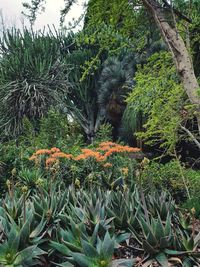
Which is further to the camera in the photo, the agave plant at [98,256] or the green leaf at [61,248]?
the green leaf at [61,248]

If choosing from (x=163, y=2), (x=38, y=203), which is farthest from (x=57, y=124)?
(x=38, y=203)

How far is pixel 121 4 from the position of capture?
6.63m

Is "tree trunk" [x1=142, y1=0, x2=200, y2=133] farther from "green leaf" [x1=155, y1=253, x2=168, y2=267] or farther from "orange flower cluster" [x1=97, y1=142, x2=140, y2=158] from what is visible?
"green leaf" [x1=155, y1=253, x2=168, y2=267]

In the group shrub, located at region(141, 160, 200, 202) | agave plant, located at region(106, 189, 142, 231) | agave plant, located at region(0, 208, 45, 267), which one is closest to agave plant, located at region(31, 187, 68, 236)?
agave plant, located at region(0, 208, 45, 267)

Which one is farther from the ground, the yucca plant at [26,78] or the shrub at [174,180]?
the yucca plant at [26,78]

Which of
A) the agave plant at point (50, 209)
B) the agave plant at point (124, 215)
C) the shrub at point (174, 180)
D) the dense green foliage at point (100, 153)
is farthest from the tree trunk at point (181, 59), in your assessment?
the shrub at point (174, 180)

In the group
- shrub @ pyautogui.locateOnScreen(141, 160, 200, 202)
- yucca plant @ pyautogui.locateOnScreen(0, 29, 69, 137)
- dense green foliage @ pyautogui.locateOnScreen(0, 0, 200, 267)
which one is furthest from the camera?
yucca plant @ pyautogui.locateOnScreen(0, 29, 69, 137)

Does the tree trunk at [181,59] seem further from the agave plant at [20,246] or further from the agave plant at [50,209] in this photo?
the agave plant at [20,246]

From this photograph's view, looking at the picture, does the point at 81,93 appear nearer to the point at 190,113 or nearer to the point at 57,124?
the point at 57,124

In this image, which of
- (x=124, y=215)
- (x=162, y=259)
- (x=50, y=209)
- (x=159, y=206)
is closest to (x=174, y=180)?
(x=159, y=206)

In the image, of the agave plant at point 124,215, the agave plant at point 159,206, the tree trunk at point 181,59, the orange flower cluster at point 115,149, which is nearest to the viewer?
the agave plant at point 124,215

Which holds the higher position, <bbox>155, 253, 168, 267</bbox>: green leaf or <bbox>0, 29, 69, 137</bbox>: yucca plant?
<bbox>0, 29, 69, 137</bbox>: yucca plant

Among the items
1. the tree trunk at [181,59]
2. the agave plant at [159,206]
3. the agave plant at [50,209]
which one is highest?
the tree trunk at [181,59]

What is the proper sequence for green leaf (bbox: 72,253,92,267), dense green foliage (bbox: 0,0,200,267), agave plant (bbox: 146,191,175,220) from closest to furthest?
1. green leaf (bbox: 72,253,92,267)
2. dense green foliage (bbox: 0,0,200,267)
3. agave plant (bbox: 146,191,175,220)
